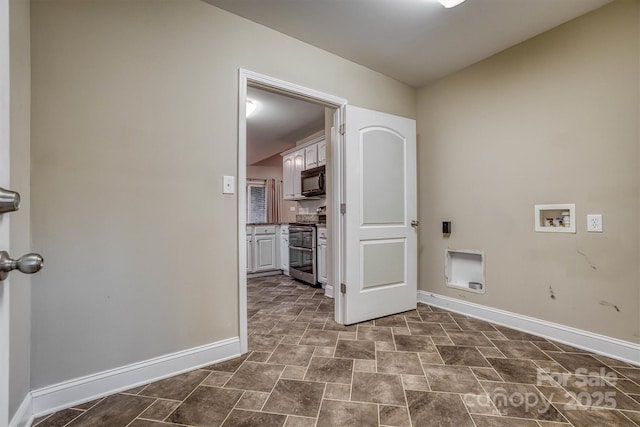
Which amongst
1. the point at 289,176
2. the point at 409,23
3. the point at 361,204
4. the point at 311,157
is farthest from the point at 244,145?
the point at 289,176

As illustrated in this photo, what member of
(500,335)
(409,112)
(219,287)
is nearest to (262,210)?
(409,112)

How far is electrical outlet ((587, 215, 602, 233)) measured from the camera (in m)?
2.03

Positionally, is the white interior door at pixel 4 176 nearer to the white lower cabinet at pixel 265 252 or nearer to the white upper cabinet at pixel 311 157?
the white upper cabinet at pixel 311 157

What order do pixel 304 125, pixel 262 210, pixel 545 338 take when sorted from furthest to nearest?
pixel 262 210
pixel 304 125
pixel 545 338

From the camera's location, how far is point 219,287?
1.95m

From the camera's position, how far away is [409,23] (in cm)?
215

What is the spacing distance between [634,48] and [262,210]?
665cm

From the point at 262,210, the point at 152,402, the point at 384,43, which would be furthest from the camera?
the point at 262,210

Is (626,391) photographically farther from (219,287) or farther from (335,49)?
(335,49)

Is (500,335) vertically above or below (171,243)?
below

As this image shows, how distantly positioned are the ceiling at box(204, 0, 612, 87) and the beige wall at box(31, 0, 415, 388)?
30cm

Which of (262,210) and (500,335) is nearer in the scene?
(500,335)

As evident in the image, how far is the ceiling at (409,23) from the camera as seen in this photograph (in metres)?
1.96

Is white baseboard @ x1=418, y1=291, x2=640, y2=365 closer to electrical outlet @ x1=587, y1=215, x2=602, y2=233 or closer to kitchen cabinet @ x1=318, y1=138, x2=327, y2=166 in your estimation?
electrical outlet @ x1=587, y1=215, x2=602, y2=233
